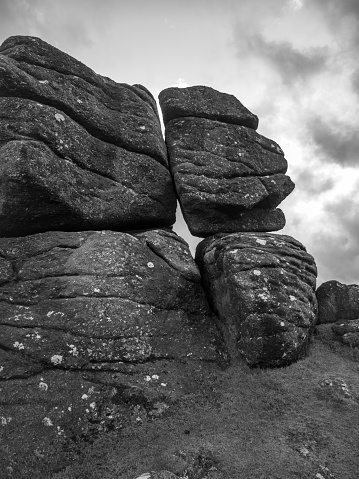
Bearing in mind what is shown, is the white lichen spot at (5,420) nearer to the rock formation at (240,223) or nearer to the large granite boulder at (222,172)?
the rock formation at (240,223)

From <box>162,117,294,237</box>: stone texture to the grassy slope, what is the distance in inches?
416

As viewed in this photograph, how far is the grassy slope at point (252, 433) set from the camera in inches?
460

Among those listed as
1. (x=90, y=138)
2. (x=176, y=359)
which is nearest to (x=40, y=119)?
(x=90, y=138)

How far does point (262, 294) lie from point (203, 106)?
54.1ft

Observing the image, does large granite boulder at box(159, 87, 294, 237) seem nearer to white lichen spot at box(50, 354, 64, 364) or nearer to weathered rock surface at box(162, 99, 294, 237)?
weathered rock surface at box(162, 99, 294, 237)

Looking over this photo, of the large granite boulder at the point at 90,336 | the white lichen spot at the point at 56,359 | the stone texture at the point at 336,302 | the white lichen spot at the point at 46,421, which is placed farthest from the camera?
the stone texture at the point at 336,302

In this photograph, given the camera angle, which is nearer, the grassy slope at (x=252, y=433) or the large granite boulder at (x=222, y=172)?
the grassy slope at (x=252, y=433)

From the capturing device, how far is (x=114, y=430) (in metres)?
13.7

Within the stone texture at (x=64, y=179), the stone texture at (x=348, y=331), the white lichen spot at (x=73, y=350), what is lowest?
the white lichen spot at (x=73, y=350)

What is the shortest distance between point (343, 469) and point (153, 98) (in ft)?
92.3

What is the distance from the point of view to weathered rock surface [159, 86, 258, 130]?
27828 mm

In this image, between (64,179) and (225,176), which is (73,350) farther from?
(225,176)

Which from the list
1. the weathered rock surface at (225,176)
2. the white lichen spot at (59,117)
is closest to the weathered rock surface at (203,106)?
the weathered rock surface at (225,176)

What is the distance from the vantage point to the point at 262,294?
18.7m
